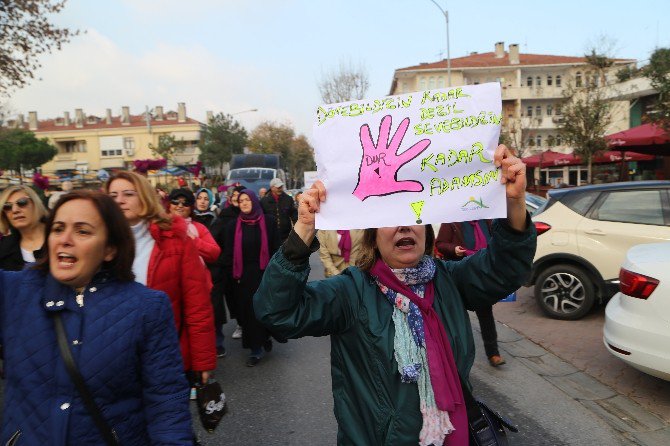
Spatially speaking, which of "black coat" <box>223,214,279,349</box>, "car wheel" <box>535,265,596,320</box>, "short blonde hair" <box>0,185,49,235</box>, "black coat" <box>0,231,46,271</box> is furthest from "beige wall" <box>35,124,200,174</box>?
"black coat" <box>0,231,46,271</box>

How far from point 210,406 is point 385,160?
1711 millimetres

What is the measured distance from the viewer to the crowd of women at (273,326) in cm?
178

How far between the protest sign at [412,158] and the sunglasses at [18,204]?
3.33 m

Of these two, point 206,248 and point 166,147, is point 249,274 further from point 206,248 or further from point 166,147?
point 166,147

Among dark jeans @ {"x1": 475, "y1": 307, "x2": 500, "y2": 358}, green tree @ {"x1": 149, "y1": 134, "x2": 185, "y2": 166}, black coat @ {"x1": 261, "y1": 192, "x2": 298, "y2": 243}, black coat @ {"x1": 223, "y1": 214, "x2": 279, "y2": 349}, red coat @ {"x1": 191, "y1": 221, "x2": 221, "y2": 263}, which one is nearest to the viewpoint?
red coat @ {"x1": 191, "y1": 221, "x2": 221, "y2": 263}

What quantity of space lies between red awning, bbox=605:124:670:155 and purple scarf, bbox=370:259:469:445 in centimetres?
1188

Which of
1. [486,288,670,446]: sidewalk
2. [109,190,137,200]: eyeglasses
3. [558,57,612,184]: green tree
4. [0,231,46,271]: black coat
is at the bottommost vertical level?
[486,288,670,446]: sidewalk

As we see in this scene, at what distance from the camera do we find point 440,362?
1.86 meters

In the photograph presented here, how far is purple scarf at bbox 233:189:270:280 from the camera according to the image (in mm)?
5848

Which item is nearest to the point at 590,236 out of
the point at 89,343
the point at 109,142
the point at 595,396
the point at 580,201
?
the point at 580,201

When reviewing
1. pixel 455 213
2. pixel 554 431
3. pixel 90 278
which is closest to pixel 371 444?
pixel 455 213

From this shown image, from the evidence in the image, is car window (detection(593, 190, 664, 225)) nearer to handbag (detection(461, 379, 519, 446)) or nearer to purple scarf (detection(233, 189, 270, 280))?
purple scarf (detection(233, 189, 270, 280))

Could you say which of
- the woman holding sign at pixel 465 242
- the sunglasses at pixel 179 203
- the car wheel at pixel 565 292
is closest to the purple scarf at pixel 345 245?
the woman holding sign at pixel 465 242

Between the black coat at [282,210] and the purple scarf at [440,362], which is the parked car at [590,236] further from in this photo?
the purple scarf at [440,362]
